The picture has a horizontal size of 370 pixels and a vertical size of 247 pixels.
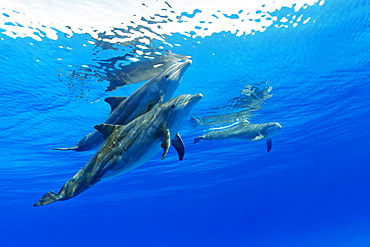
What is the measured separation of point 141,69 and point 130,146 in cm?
739

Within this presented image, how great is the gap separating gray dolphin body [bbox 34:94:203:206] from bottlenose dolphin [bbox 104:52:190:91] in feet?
20.8

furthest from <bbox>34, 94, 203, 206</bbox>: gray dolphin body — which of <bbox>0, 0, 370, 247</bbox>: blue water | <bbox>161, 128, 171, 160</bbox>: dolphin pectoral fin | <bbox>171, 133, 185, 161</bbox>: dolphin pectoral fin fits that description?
<bbox>0, 0, 370, 247</bbox>: blue water

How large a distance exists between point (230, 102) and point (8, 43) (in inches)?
470

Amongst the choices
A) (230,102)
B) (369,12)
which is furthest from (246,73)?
(369,12)

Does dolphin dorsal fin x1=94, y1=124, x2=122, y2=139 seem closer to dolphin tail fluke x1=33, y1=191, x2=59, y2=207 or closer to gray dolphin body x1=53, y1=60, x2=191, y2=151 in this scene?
gray dolphin body x1=53, y1=60, x2=191, y2=151

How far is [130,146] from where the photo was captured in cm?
454

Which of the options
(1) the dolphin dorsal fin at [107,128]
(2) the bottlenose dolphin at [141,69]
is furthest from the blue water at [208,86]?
(1) the dolphin dorsal fin at [107,128]

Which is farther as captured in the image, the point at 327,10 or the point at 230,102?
the point at 230,102

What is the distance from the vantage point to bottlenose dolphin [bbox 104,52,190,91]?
1092 cm

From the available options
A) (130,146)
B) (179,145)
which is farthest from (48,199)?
(179,145)

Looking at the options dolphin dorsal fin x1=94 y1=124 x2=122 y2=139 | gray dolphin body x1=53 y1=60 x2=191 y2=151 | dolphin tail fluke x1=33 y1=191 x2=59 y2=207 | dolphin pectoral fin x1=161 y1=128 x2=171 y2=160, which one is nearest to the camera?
dolphin pectoral fin x1=161 y1=128 x2=171 y2=160

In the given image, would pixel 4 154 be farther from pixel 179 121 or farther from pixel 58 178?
pixel 179 121

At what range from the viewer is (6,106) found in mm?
13945

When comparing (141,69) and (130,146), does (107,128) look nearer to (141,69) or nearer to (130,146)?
(130,146)
